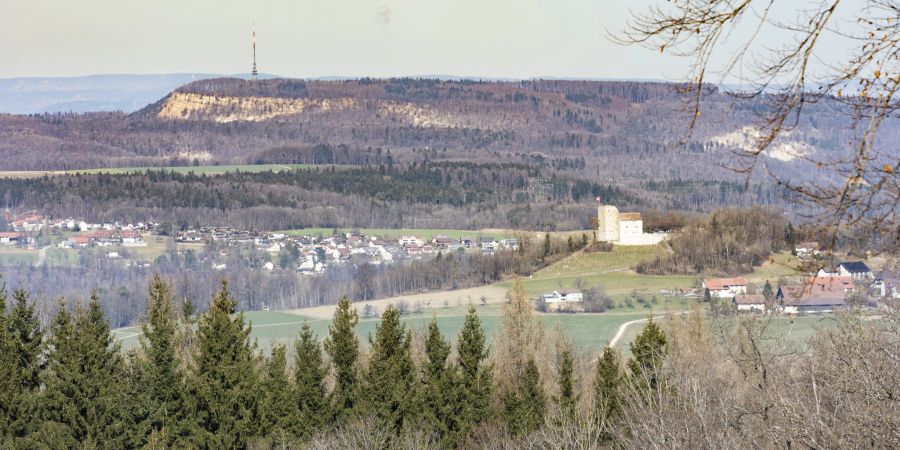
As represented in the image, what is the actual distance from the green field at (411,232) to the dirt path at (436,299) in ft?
125

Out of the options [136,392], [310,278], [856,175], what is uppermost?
[856,175]

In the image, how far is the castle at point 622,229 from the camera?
103m

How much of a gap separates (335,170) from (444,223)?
4222 centimetres

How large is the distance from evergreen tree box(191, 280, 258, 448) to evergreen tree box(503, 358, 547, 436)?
703 cm

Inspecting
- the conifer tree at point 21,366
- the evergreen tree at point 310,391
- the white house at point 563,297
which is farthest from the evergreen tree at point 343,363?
the white house at point 563,297

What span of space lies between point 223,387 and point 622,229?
77.0 meters

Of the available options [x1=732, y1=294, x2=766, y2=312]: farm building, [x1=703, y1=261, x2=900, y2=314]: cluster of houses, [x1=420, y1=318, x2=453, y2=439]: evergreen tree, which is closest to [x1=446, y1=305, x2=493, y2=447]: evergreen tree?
[x1=420, y1=318, x2=453, y2=439]: evergreen tree

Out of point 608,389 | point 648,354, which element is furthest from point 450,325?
point 608,389

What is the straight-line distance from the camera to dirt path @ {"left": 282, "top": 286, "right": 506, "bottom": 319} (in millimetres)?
90062

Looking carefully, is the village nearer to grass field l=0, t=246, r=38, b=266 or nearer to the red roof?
grass field l=0, t=246, r=38, b=266

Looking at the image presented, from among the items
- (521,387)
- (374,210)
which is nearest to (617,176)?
(374,210)

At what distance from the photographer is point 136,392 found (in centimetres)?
3016

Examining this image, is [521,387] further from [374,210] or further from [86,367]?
[374,210]

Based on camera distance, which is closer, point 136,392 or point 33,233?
point 136,392
